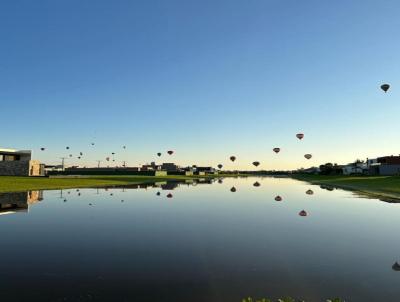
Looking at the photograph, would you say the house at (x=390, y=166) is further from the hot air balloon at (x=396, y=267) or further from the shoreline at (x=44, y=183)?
the hot air balloon at (x=396, y=267)

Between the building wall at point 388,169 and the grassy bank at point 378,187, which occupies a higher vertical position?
the building wall at point 388,169

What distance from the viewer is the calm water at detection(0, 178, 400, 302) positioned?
32.9ft

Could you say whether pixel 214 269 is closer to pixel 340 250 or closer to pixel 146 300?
Result: pixel 146 300

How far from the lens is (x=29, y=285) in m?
10.3

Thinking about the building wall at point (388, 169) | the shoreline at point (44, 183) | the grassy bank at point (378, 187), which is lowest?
the grassy bank at point (378, 187)

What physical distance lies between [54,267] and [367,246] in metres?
13.2

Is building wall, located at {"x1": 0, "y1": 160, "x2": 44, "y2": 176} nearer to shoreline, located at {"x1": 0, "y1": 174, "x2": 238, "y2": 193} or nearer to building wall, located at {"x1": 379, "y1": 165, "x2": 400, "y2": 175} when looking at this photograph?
shoreline, located at {"x1": 0, "y1": 174, "x2": 238, "y2": 193}

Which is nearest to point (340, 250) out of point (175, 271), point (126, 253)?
point (175, 271)

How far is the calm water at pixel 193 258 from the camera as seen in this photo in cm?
1004

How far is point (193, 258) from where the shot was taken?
1381 centimetres

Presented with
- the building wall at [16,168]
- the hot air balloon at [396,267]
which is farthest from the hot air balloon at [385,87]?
the building wall at [16,168]

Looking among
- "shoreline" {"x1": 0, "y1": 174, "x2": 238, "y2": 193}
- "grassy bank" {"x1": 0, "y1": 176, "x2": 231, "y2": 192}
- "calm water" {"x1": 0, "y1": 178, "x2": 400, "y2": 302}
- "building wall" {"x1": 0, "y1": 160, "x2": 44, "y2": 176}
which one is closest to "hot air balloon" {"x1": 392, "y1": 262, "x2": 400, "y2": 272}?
"calm water" {"x1": 0, "y1": 178, "x2": 400, "y2": 302}

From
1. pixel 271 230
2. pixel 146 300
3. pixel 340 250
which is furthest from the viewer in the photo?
pixel 271 230

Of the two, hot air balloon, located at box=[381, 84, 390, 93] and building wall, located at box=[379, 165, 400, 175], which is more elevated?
hot air balloon, located at box=[381, 84, 390, 93]
